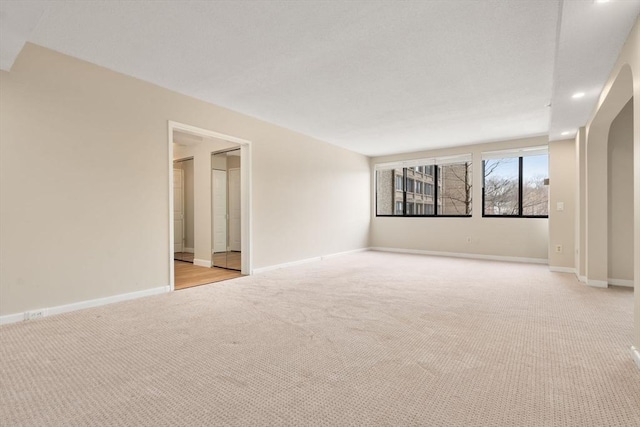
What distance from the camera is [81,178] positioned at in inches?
131

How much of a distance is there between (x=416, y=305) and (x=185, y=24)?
3.54 m

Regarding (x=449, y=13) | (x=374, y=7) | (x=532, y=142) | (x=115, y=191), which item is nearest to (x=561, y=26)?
(x=449, y=13)

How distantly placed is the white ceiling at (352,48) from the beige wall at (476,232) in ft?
7.60

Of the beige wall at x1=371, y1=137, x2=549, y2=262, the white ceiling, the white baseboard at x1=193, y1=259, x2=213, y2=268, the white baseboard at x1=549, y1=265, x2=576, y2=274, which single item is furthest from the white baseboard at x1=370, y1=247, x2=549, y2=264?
the white baseboard at x1=193, y1=259, x2=213, y2=268

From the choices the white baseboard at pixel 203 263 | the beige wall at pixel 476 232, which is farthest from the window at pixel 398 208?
the white baseboard at pixel 203 263

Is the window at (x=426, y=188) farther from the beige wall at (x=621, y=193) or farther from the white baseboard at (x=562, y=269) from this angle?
the beige wall at (x=621, y=193)

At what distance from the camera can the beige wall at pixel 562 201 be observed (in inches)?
214

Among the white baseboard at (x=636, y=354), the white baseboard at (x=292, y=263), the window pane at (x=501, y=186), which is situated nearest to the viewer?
the white baseboard at (x=636, y=354)

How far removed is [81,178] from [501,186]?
7.45 meters

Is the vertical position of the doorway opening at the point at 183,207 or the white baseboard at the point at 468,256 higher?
the doorway opening at the point at 183,207

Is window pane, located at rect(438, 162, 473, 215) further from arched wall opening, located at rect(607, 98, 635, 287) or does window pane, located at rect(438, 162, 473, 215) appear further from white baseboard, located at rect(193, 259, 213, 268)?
white baseboard, located at rect(193, 259, 213, 268)

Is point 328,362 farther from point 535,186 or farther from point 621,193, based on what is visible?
point 535,186

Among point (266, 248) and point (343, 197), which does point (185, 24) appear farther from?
point (343, 197)

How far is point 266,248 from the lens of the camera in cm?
550
